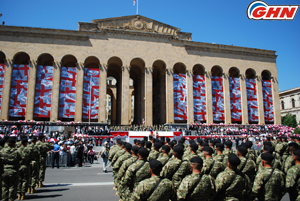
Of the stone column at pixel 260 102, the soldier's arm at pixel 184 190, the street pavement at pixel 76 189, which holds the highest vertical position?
the stone column at pixel 260 102

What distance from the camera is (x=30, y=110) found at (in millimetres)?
33281

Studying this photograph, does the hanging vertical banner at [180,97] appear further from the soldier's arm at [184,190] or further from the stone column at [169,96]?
the soldier's arm at [184,190]

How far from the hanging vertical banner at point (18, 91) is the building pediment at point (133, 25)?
36.0 feet

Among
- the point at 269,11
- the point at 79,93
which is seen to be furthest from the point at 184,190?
the point at 79,93

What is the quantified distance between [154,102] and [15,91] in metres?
24.2

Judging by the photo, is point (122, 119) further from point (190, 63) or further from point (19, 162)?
point (19, 162)

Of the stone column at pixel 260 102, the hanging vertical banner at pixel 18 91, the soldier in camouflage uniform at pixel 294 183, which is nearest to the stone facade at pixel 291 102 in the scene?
the stone column at pixel 260 102

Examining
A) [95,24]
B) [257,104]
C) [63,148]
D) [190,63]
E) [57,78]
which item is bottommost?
[63,148]

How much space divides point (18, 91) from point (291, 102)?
68131 millimetres

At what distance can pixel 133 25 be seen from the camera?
38562 millimetres

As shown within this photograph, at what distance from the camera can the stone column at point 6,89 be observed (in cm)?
3244

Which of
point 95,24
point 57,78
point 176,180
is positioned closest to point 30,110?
point 57,78

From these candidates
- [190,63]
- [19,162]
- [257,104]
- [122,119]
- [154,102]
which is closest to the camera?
[19,162]

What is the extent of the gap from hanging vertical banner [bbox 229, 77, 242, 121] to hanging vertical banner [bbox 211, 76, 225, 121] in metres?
2.07
